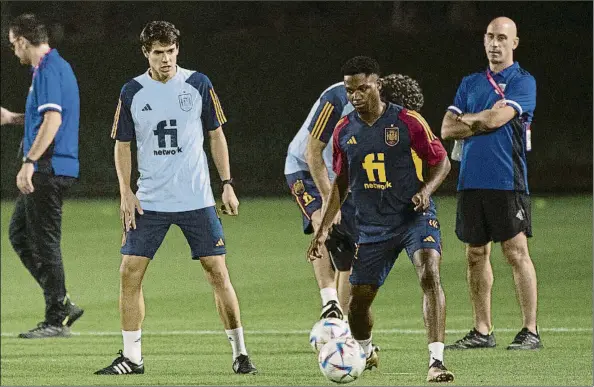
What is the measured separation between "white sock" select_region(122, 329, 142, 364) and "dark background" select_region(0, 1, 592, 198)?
1432 cm

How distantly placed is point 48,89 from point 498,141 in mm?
3170

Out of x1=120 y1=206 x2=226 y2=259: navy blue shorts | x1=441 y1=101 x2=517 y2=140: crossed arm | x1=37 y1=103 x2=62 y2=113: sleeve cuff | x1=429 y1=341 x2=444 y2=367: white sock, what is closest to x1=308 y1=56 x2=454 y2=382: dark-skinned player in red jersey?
x1=429 y1=341 x2=444 y2=367: white sock

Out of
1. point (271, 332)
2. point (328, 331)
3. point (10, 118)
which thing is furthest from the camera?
point (10, 118)

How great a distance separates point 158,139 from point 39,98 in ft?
7.47

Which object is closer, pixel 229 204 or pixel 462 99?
pixel 229 204

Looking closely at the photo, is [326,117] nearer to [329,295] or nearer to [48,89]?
[329,295]

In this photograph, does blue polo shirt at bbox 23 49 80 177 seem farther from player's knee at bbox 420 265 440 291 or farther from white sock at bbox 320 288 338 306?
player's knee at bbox 420 265 440 291

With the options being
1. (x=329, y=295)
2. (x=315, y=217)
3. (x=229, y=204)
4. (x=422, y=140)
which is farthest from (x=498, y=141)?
(x=229, y=204)

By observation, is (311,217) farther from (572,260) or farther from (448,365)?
(572,260)

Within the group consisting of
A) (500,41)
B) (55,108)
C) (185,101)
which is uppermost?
(500,41)

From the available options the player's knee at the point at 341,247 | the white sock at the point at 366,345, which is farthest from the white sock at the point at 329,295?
the white sock at the point at 366,345

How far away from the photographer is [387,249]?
7.98 metres

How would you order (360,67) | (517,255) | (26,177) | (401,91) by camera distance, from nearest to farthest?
(360,67), (401,91), (517,255), (26,177)

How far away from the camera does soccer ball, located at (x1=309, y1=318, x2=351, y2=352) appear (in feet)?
27.5
